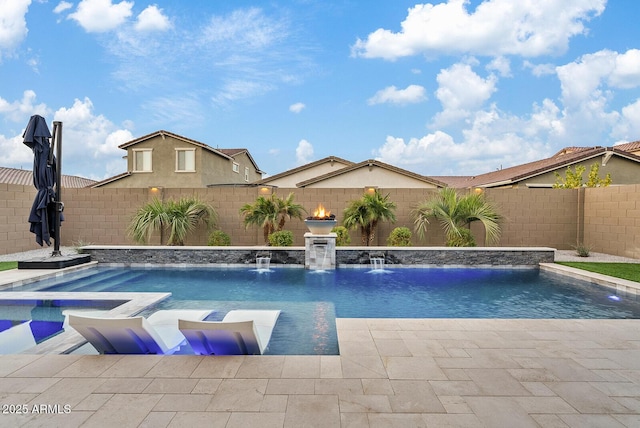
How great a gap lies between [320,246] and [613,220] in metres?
8.85

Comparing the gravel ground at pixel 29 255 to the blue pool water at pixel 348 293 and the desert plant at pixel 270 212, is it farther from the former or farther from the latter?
the desert plant at pixel 270 212

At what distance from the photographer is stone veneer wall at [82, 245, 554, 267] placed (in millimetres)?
9266

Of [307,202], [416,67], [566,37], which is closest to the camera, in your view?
[307,202]

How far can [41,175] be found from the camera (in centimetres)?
782

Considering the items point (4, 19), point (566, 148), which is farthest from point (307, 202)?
point (566, 148)

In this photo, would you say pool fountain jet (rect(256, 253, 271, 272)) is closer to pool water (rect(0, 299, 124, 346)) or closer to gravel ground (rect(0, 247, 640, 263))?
pool water (rect(0, 299, 124, 346))

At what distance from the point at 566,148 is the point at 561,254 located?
18.4m

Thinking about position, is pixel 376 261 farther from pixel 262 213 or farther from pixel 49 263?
pixel 49 263

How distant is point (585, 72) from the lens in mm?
14188

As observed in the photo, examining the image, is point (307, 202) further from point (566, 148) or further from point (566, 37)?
point (566, 148)

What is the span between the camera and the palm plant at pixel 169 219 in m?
10.3

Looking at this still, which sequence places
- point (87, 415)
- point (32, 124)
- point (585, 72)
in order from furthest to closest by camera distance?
point (585, 72)
point (32, 124)
point (87, 415)

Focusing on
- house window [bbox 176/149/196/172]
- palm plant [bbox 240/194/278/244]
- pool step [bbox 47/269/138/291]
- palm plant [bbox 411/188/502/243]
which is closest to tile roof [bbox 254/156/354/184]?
house window [bbox 176/149/196/172]

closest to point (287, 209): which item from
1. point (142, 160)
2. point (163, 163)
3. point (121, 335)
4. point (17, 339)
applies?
point (17, 339)
